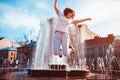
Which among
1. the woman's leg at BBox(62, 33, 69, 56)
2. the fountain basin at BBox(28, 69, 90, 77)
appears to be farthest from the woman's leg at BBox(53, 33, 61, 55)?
the fountain basin at BBox(28, 69, 90, 77)

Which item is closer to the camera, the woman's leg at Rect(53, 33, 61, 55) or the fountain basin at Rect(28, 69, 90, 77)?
the fountain basin at Rect(28, 69, 90, 77)

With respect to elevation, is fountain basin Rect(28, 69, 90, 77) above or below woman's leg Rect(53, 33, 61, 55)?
below

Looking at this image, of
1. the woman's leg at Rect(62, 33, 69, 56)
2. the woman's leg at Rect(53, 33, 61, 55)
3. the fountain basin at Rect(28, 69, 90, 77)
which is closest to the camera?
the fountain basin at Rect(28, 69, 90, 77)

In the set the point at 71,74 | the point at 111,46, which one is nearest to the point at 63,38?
the point at 71,74

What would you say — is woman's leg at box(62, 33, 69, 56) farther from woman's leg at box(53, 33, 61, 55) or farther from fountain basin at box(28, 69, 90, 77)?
fountain basin at box(28, 69, 90, 77)

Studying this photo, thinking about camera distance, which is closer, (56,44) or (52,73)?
(52,73)

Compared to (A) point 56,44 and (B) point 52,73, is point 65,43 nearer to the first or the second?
(A) point 56,44

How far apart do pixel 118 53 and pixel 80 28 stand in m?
14.5

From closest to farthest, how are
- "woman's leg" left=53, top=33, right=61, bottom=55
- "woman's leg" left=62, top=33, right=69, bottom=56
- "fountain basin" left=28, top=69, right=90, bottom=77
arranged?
"fountain basin" left=28, top=69, right=90, bottom=77, "woman's leg" left=53, top=33, right=61, bottom=55, "woman's leg" left=62, top=33, right=69, bottom=56

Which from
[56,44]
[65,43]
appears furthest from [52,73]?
[65,43]

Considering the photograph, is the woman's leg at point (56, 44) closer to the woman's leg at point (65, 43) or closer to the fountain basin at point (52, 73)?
the woman's leg at point (65, 43)

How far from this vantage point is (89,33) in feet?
196

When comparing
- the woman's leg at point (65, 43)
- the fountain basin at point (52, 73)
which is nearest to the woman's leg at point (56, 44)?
the woman's leg at point (65, 43)

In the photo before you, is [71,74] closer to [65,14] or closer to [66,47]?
[66,47]
